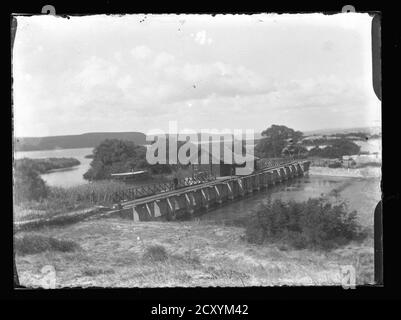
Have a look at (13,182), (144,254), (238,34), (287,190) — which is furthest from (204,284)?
(238,34)

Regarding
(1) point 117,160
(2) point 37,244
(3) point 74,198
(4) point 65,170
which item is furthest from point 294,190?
(2) point 37,244

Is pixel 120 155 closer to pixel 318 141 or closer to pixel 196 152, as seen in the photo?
pixel 196 152

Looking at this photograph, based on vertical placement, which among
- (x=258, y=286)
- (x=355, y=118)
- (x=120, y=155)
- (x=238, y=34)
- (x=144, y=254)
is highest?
(x=238, y=34)

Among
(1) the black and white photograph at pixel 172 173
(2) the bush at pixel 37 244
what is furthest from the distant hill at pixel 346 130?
(2) the bush at pixel 37 244

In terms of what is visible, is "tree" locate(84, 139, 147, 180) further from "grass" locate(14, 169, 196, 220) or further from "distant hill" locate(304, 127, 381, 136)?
"distant hill" locate(304, 127, 381, 136)

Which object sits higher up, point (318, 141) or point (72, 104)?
point (72, 104)
